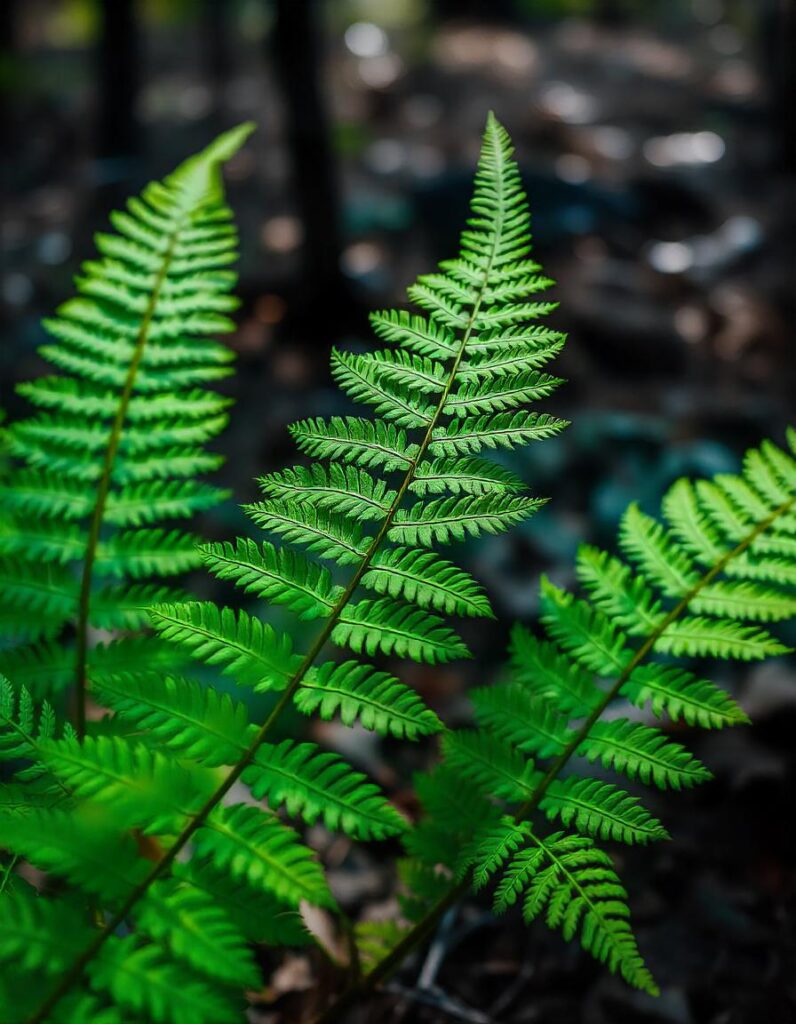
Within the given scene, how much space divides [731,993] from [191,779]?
3.33 feet

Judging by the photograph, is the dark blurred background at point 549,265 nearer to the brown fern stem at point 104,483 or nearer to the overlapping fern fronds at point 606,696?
the overlapping fern fronds at point 606,696

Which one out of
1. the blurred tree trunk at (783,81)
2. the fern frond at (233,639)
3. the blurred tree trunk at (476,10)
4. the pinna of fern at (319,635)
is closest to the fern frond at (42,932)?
the pinna of fern at (319,635)

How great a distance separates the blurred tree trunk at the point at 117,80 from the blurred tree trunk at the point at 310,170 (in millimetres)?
1478

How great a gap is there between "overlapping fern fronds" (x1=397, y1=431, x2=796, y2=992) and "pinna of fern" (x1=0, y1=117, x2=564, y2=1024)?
0.65 feet

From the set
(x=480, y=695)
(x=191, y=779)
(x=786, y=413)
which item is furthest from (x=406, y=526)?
(x=786, y=413)

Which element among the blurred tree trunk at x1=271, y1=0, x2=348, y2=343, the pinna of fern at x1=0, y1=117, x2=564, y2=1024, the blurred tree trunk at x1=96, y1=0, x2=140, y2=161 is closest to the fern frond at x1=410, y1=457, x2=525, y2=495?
the pinna of fern at x1=0, y1=117, x2=564, y2=1024

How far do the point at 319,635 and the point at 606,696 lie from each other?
0.40 meters

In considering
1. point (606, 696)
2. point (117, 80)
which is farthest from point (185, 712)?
point (117, 80)

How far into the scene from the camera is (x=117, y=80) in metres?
3.91

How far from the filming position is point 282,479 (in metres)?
0.99

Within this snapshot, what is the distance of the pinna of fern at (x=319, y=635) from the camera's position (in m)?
0.88

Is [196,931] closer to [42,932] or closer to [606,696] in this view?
[42,932]

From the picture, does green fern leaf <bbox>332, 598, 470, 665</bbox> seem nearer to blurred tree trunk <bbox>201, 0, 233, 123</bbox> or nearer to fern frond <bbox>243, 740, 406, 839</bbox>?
→ fern frond <bbox>243, 740, 406, 839</bbox>

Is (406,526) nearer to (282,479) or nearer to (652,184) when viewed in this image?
(282,479)
